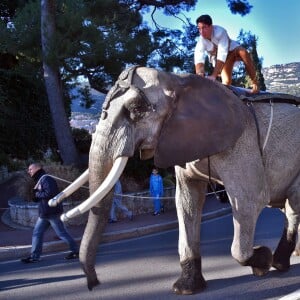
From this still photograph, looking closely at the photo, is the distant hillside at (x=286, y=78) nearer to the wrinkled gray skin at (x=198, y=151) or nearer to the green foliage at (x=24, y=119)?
the green foliage at (x=24, y=119)

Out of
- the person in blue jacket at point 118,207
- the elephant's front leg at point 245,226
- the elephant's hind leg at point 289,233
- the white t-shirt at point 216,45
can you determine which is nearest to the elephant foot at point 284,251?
the elephant's hind leg at point 289,233

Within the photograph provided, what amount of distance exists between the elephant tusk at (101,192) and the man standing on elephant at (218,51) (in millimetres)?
1819

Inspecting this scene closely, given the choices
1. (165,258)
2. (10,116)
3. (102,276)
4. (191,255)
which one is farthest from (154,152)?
(10,116)

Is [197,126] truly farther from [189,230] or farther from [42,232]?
[42,232]

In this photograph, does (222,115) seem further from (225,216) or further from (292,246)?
(225,216)

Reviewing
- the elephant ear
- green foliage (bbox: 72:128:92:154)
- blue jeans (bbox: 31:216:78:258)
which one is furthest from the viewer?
green foliage (bbox: 72:128:92:154)

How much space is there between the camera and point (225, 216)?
12281 millimetres

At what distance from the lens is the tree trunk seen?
12.6 m

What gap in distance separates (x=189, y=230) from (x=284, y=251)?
3.97 feet

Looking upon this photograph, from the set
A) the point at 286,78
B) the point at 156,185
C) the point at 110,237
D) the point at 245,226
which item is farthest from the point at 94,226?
the point at 286,78

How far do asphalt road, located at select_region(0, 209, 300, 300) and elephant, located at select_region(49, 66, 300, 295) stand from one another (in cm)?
27

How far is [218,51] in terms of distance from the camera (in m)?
5.42

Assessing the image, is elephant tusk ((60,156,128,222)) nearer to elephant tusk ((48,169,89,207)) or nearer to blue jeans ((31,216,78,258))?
elephant tusk ((48,169,89,207))

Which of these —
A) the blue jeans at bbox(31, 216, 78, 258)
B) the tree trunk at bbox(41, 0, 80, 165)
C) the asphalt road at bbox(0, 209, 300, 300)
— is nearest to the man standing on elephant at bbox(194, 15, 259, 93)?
the asphalt road at bbox(0, 209, 300, 300)
